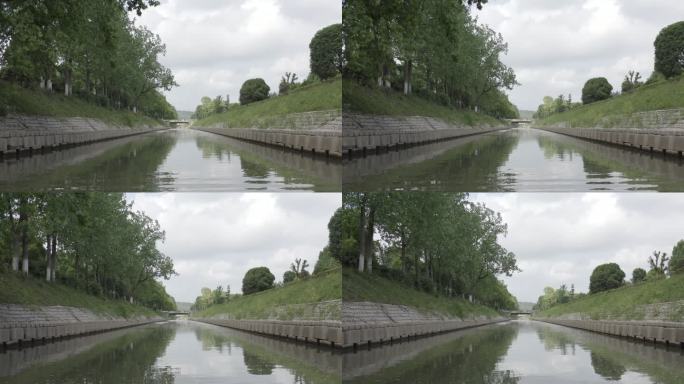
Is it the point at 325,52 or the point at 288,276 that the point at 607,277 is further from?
the point at 288,276

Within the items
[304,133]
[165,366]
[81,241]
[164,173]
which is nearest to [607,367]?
[165,366]

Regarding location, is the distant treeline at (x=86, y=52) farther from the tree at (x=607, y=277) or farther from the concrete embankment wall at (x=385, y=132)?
the tree at (x=607, y=277)

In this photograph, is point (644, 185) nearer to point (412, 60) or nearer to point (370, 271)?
point (370, 271)

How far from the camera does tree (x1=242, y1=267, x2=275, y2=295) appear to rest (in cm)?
7581

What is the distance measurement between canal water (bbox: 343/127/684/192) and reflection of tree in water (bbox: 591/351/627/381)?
5.24m

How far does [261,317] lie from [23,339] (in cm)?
2864

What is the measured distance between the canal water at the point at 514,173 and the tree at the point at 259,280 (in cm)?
3983

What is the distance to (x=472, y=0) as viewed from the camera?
1166 inches

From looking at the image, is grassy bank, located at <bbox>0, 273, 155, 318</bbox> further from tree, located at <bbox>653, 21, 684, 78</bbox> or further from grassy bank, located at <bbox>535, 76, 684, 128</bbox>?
tree, located at <bbox>653, 21, 684, 78</bbox>

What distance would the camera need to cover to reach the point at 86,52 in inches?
2896

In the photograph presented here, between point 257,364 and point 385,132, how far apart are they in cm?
2803

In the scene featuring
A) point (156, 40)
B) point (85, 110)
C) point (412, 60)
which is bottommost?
point (85, 110)

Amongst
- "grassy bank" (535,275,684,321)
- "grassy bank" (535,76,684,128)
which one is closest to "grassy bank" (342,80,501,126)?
"grassy bank" (535,76,684,128)

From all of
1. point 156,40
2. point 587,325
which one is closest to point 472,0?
point 587,325
